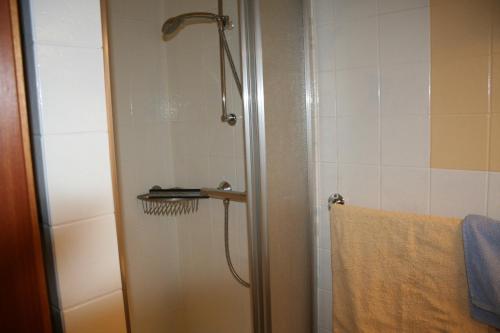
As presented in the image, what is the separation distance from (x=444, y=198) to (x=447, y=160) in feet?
0.41

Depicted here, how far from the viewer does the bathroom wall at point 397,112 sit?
3.36 ft

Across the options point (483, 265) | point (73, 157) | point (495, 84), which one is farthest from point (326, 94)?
point (73, 157)

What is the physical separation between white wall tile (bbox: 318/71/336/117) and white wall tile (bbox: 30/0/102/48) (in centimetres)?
88

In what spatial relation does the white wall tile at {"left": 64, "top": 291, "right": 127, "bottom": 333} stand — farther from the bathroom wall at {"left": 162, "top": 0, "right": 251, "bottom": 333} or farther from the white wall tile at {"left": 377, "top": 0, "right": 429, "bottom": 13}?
the white wall tile at {"left": 377, "top": 0, "right": 429, "bottom": 13}

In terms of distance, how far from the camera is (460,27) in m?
1.01

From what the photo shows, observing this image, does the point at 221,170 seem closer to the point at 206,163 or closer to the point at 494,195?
the point at 206,163

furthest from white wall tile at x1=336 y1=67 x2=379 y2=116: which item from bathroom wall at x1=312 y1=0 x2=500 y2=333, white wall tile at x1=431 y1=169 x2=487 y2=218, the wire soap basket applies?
the wire soap basket

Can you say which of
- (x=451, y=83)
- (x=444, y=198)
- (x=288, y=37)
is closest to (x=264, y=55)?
(x=288, y=37)

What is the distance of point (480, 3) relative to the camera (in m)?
0.98

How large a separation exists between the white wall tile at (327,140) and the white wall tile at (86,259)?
879mm

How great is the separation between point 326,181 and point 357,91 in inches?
14.2

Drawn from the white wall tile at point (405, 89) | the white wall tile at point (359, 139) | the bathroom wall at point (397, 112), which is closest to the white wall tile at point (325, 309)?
the bathroom wall at point (397, 112)

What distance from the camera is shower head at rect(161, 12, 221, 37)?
1481 millimetres

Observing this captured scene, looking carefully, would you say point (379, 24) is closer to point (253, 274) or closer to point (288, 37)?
point (288, 37)
